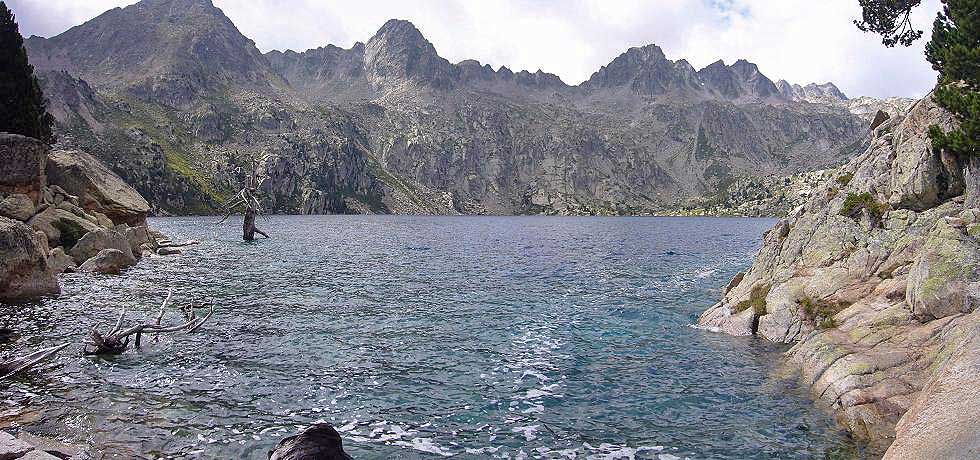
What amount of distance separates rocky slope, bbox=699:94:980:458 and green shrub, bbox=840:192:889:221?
8 centimetres

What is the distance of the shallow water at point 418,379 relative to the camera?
54.2ft

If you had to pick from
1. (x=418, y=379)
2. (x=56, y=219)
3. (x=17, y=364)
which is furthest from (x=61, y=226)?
(x=418, y=379)

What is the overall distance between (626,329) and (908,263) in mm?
14809

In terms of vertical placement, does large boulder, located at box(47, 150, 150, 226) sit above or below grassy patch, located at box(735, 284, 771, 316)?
above

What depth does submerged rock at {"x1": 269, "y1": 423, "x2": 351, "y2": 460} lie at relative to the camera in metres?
10.7

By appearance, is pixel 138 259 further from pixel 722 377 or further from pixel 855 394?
pixel 855 394

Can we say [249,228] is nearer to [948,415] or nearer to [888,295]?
[888,295]

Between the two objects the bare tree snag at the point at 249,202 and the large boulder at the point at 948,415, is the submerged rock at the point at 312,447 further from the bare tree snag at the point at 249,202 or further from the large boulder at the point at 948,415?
the bare tree snag at the point at 249,202

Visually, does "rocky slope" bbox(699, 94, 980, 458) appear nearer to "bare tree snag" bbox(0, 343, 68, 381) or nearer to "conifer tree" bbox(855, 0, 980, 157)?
"conifer tree" bbox(855, 0, 980, 157)

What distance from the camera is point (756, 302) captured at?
33688mm

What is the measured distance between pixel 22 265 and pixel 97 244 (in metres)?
19.6

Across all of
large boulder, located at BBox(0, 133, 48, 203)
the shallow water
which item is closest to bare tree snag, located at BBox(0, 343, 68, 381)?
the shallow water

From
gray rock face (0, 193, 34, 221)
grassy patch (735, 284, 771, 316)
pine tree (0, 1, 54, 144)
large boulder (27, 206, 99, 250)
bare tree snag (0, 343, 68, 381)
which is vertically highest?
pine tree (0, 1, 54, 144)

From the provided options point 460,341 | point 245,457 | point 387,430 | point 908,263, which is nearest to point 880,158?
point 908,263
